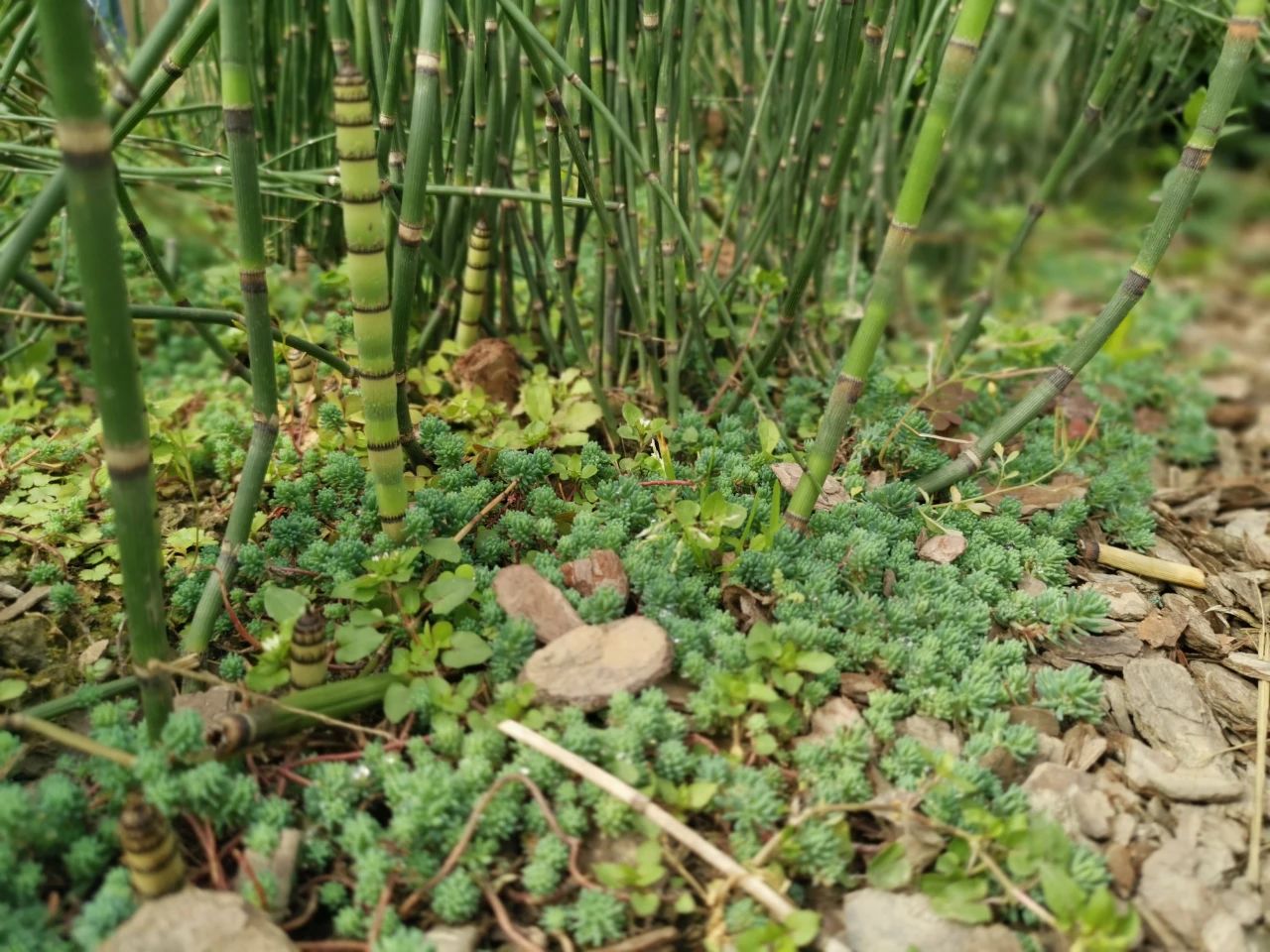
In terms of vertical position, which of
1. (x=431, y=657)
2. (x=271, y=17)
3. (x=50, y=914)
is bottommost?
(x=50, y=914)

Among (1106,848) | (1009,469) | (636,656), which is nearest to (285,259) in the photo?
(636,656)

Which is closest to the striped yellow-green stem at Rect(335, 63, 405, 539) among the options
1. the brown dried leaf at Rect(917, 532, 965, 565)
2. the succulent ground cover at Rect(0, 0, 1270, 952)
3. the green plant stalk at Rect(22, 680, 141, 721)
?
the succulent ground cover at Rect(0, 0, 1270, 952)

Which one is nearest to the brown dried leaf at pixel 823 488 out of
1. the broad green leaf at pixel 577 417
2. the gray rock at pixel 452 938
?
the broad green leaf at pixel 577 417

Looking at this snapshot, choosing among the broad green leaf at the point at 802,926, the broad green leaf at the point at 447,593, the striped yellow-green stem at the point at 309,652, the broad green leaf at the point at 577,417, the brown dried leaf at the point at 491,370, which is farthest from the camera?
the brown dried leaf at the point at 491,370

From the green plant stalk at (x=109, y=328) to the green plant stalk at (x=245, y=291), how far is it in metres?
0.16

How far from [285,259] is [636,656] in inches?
53.1

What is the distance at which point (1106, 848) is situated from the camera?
1.05 metres

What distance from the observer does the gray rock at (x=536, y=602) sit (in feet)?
3.88

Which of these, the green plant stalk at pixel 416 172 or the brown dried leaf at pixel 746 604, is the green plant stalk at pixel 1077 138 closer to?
the brown dried leaf at pixel 746 604

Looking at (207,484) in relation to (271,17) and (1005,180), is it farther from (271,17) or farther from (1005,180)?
(1005,180)

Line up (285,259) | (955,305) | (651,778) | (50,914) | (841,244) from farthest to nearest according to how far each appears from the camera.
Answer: (955,305), (841,244), (285,259), (651,778), (50,914)

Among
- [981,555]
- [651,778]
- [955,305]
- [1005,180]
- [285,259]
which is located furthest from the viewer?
[1005,180]

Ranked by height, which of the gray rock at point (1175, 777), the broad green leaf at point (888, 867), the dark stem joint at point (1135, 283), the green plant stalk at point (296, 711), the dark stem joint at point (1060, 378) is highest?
the dark stem joint at point (1135, 283)

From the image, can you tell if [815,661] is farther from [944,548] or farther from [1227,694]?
[1227,694]
